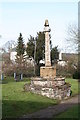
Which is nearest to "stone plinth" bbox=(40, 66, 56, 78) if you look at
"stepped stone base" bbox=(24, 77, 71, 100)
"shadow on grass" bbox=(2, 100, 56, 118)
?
"stepped stone base" bbox=(24, 77, 71, 100)

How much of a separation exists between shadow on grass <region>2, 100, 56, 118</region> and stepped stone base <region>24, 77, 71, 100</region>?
11.6 feet

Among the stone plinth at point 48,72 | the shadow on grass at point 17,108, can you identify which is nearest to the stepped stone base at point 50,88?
the stone plinth at point 48,72

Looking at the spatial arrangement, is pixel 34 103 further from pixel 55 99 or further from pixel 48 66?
pixel 48 66

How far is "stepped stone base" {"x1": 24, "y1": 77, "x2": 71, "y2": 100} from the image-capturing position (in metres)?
18.2

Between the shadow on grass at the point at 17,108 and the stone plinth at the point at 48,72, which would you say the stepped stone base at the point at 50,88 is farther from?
the shadow on grass at the point at 17,108

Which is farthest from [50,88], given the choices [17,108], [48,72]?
[17,108]

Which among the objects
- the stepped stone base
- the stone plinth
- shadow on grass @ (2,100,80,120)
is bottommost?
shadow on grass @ (2,100,80,120)

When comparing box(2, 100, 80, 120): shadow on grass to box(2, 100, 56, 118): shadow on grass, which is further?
box(2, 100, 56, 118): shadow on grass

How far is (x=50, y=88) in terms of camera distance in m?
18.3

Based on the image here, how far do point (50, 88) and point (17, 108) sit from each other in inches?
234

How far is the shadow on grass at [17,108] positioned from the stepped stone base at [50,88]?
3.53m

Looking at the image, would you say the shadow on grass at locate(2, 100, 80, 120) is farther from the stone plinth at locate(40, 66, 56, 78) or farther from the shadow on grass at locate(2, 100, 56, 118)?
the stone plinth at locate(40, 66, 56, 78)

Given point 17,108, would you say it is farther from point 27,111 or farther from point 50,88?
point 50,88

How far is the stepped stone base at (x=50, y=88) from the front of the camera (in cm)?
1822
